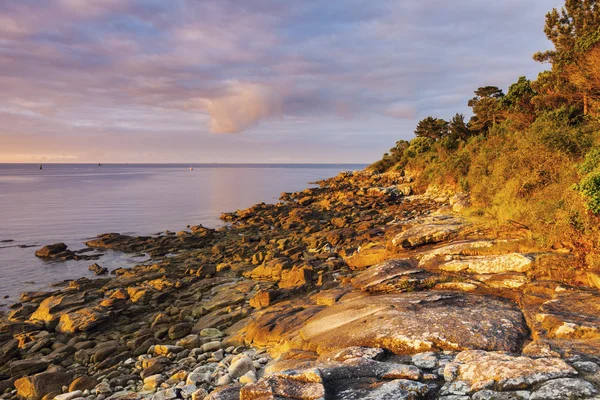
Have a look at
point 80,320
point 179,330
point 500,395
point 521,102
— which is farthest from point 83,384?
point 521,102

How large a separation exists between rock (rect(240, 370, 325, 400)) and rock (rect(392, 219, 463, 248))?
10.8 meters

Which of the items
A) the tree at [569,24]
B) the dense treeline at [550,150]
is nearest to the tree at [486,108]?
the dense treeline at [550,150]

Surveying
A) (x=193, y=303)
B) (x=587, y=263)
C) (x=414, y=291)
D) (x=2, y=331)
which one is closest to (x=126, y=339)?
(x=193, y=303)

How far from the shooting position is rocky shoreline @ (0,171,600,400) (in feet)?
19.2

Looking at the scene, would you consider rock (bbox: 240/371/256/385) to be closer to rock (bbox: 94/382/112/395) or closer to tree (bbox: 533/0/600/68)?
rock (bbox: 94/382/112/395)

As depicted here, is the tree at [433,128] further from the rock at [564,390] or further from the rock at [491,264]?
the rock at [564,390]

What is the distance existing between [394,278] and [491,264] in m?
2.96

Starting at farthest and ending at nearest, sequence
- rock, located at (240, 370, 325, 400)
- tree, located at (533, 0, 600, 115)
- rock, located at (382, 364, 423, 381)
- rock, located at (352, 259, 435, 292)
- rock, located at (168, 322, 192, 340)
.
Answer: tree, located at (533, 0, 600, 115) < rock, located at (168, 322, 192, 340) < rock, located at (352, 259, 435, 292) < rock, located at (382, 364, 423, 381) < rock, located at (240, 370, 325, 400)

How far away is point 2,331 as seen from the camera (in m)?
14.1

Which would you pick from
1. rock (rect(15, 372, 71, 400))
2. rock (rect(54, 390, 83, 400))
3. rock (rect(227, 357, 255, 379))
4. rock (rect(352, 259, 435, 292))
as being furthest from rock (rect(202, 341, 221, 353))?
rock (rect(352, 259, 435, 292))

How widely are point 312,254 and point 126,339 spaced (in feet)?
35.6

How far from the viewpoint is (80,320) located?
1430 cm

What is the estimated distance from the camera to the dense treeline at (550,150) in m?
11.3

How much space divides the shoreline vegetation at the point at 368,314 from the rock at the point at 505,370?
0.09ft
